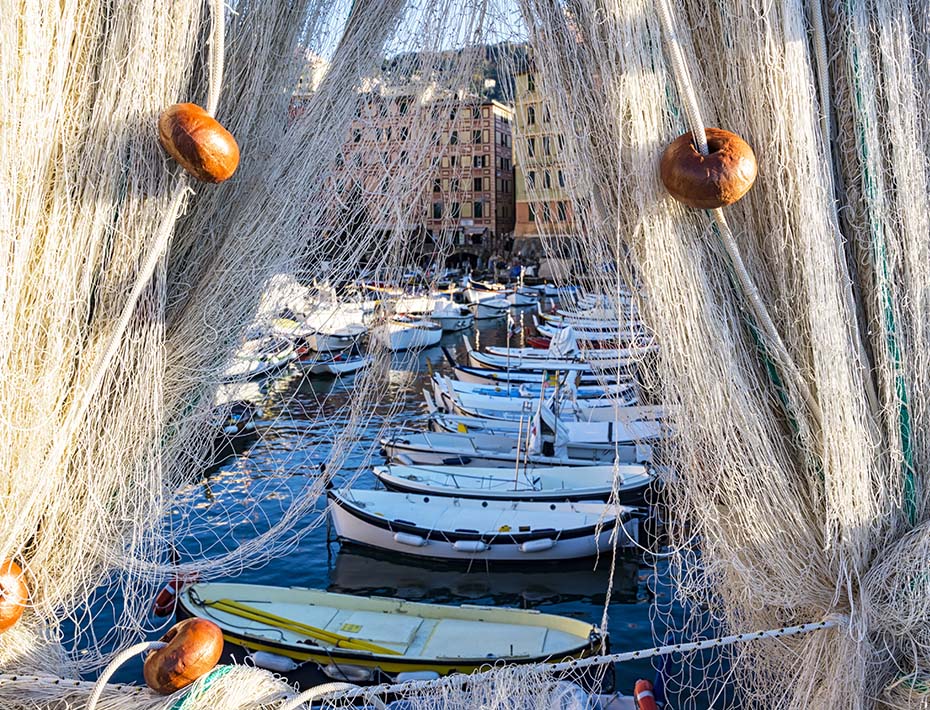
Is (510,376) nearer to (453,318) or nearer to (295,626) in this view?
(295,626)

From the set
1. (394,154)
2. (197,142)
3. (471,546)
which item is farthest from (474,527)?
(197,142)

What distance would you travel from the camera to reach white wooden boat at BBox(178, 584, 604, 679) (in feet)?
20.4

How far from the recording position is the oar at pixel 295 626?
6430 millimetres

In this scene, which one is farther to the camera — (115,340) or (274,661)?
(274,661)

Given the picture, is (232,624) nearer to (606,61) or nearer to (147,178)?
(147,178)

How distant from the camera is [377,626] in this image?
677 cm

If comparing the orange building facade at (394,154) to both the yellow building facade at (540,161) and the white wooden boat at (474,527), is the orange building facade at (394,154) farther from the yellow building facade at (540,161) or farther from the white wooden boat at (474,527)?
the white wooden boat at (474,527)

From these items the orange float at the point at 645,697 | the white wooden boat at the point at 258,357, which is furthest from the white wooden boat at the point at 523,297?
the white wooden boat at the point at 258,357

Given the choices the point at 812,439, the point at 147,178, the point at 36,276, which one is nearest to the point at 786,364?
the point at 812,439

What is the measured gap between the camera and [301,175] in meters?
1.83

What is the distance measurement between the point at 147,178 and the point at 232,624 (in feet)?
20.8

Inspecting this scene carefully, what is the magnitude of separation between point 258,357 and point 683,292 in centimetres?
109

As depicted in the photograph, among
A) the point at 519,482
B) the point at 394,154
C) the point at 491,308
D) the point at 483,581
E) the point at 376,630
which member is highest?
the point at 394,154

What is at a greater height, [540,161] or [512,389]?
[540,161]
